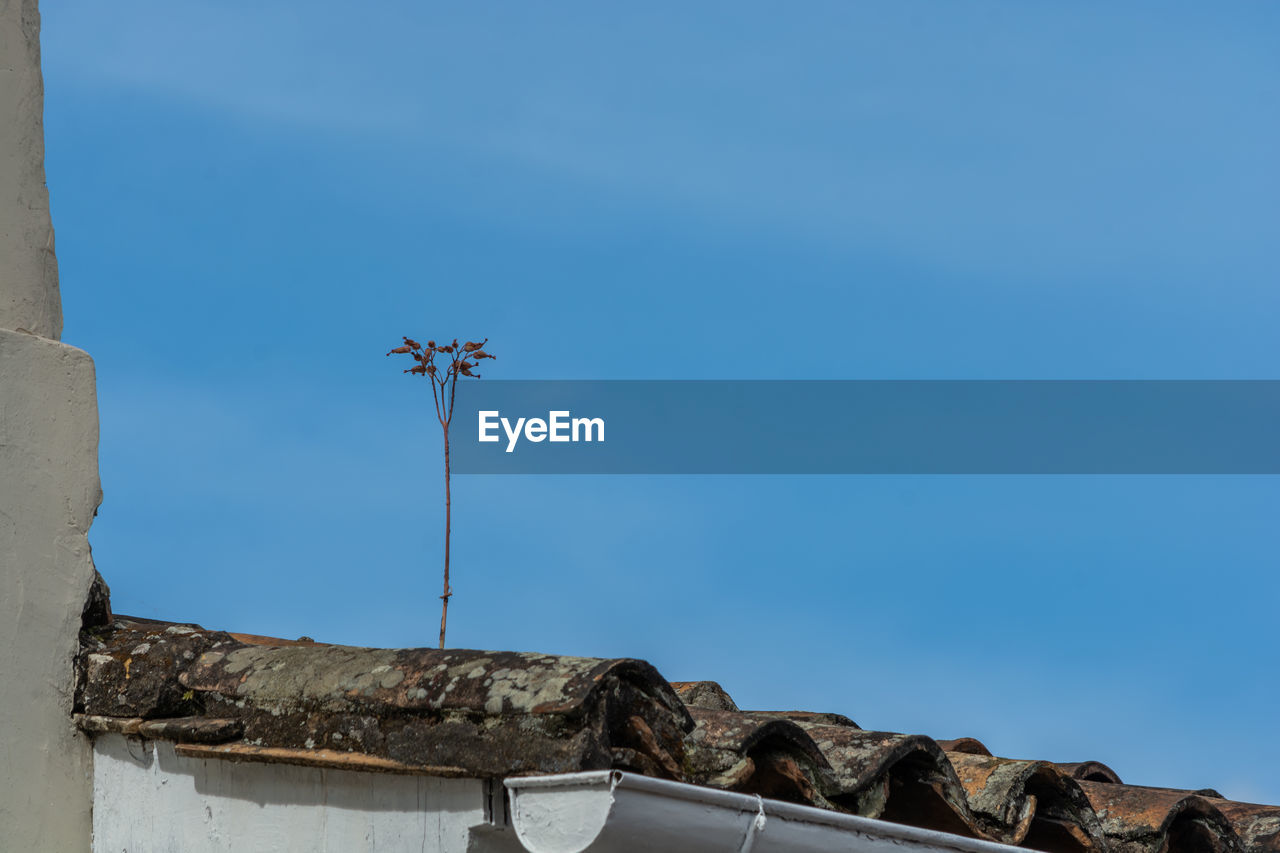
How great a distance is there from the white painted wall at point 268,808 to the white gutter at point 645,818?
0.21 metres

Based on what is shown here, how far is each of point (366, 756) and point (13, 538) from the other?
1192 millimetres

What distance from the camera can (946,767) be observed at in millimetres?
3779

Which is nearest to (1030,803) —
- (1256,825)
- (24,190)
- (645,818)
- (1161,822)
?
(1161,822)

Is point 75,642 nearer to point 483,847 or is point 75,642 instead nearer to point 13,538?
point 13,538

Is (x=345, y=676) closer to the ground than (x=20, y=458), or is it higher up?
closer to the ground

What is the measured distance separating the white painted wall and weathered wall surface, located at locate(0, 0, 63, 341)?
3.92 feet

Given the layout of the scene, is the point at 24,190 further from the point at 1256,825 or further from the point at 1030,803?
the point at 1256,825

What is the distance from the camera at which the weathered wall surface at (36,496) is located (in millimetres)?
3430

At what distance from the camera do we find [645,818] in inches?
104

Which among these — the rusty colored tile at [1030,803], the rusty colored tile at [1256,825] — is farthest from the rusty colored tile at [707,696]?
the rusty colored tile at [1256,825]

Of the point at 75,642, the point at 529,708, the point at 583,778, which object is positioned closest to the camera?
the point at 583,778

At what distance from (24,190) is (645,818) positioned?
251cm

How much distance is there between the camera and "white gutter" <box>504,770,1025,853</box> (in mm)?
2590

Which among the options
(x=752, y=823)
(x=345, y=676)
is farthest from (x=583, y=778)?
(x=345, y=676)
